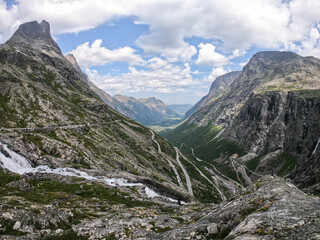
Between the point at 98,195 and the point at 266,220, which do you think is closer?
the point at 266,220

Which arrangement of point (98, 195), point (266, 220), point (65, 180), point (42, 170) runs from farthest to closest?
point (42, 170), point (65, 180), point (98, 195), point (266, 220)

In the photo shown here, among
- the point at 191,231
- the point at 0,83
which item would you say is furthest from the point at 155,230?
the point at 0,83

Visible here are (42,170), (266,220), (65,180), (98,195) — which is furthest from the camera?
(42,170)

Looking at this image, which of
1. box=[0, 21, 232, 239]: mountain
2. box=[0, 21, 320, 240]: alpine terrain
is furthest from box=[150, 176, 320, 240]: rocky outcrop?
box=[0, 21, 232, 239]: mountain

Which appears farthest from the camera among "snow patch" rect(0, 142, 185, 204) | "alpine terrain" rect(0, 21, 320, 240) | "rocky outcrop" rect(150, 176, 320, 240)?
"snow patch" rect(0, 142, 185, 204)

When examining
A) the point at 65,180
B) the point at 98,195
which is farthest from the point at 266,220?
the point at 65,180

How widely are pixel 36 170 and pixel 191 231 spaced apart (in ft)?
278

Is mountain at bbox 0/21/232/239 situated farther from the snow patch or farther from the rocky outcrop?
the rocky outcrop

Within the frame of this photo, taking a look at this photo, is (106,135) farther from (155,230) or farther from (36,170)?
(155,230)

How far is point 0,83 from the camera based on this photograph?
609 feet

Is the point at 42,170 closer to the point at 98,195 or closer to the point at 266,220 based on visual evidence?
the point at 98,195

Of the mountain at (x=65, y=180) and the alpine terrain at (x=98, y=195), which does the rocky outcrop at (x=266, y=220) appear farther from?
the mountain at (x=65, y=180)

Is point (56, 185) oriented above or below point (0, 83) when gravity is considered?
below

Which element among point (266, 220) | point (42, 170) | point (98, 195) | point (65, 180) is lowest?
point (98, 195)
